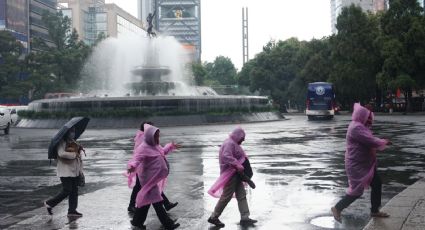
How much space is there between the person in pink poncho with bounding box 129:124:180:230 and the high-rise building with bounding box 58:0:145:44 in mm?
141912

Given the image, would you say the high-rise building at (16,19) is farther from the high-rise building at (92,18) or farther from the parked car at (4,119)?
the parked car at (4,119)

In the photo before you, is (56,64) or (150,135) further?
(56,64)

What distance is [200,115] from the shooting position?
126 ft

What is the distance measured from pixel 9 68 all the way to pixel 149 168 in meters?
61.6

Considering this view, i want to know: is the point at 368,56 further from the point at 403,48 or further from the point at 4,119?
the point at 4,119

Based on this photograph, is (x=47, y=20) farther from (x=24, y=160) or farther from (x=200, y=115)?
(x=24, y=160)

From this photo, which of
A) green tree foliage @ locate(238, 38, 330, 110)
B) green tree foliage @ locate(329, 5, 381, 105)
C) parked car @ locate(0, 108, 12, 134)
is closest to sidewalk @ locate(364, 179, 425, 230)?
parked car @ locate(0, 108, 12, 134)

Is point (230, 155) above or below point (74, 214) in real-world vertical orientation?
above

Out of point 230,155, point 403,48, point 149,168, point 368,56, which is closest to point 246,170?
point 230,155

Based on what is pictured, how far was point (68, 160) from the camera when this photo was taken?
8336mm

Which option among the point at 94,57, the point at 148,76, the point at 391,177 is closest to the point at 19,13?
the point at 94,57

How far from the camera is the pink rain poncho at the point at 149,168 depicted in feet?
24.7

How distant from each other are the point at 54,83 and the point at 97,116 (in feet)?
114

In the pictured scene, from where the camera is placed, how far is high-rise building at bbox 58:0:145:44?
147125 mm
